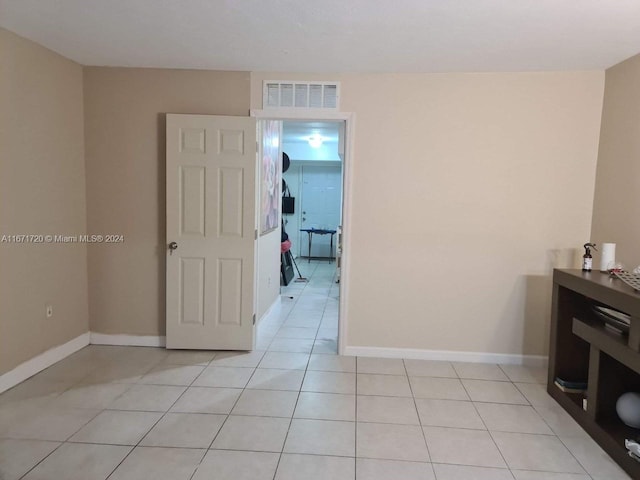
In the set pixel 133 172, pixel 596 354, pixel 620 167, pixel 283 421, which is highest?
pixel 620 167

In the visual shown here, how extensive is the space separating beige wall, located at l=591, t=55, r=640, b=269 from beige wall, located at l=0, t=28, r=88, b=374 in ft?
13.5

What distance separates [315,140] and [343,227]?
4541mm

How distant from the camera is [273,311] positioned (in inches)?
194

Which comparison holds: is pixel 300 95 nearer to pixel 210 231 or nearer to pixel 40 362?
pixel 210 231

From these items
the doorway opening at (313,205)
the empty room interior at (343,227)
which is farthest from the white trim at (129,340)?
the doorway opening at (313,205)

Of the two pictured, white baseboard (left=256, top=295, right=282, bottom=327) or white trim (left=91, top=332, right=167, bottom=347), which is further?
white baseboard (left=256, top=295, right=282, bottom=327)

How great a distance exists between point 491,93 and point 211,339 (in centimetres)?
305

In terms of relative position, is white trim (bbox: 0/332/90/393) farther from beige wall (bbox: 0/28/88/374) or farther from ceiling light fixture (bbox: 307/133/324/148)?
ceiling light fixture (bbox: 307/133/324/148)

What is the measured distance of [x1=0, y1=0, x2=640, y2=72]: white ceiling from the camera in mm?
2299

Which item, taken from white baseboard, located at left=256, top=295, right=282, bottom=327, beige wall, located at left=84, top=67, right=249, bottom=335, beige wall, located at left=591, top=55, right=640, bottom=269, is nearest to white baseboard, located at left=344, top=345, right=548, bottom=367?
beige wall, located at left=591, top=55, right=640, bottom=269

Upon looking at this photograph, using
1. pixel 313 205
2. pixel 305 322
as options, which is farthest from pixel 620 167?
pixel 313 205

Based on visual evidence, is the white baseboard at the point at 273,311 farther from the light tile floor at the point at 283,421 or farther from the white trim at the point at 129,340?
the white trim at the point at 129,340

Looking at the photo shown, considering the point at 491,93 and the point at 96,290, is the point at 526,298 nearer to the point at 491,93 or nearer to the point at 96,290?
the point at 491,93

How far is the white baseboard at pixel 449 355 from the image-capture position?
350 cm
